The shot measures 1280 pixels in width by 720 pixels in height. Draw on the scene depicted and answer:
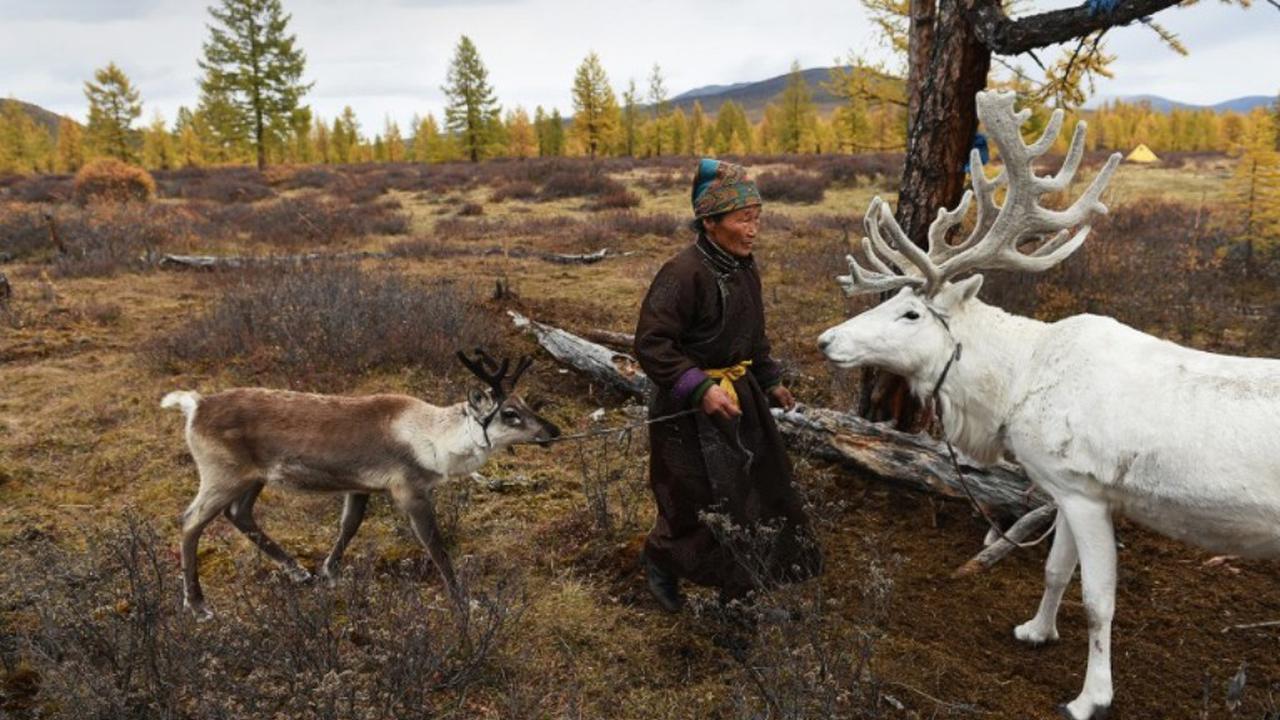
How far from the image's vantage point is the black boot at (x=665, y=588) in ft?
12.2

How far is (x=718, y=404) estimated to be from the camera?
312 centimetres

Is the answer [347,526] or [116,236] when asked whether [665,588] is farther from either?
[116,236]

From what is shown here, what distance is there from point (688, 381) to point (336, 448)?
78.8 inches

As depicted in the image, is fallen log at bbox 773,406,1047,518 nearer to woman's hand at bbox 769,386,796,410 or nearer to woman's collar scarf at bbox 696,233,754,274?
woman's hand at bbox 769,386,796,410

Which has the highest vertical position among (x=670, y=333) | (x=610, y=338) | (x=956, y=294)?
(x=956, y=294)

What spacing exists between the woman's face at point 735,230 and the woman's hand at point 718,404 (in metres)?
0.66

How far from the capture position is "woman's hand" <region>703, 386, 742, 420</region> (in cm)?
312

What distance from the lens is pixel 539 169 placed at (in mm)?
27141

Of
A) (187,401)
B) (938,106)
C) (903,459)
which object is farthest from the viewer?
(903,459)

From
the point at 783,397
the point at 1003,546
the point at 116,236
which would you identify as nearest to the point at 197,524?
the point at 783,397

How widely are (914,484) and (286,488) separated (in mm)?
3656

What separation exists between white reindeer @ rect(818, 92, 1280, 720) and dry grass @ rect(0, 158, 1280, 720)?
571 millimetres

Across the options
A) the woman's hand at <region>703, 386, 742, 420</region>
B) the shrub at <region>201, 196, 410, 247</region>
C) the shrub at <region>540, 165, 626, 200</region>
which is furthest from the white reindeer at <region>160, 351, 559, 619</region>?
the shrub at <region>540, 165, 626, 200</region>

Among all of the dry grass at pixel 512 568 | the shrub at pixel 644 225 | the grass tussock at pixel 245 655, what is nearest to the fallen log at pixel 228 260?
the dry grass at pixel 512 568
